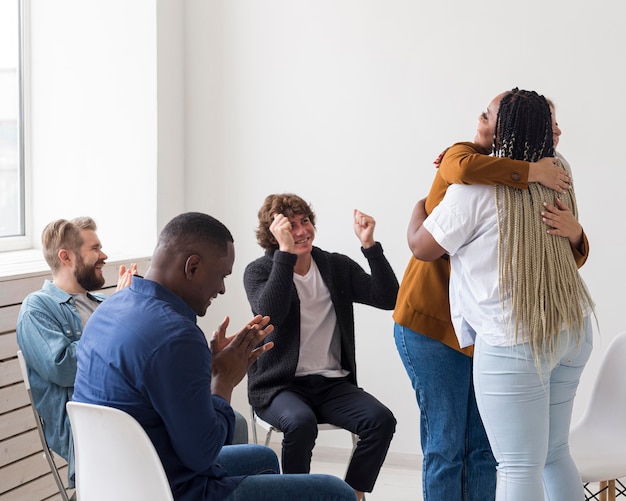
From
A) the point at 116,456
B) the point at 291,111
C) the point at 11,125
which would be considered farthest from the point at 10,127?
the point at 116,456

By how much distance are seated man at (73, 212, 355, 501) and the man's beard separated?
101cm

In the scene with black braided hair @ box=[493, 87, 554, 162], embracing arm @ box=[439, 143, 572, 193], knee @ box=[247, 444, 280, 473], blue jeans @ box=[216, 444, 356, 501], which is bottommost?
knee @ box=[247, 444, 280, 473]

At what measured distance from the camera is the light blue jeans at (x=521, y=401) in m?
2.00

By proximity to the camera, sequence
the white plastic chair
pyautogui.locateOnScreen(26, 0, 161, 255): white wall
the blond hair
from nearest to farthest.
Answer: the blond hair, the white plastic chair, pyautogui.locateOnScreen(26, 0, 161, 255): white wall

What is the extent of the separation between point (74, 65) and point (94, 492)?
2.59m

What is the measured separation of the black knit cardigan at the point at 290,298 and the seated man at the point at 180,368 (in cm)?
90

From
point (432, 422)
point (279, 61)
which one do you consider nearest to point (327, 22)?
point (279, 61)

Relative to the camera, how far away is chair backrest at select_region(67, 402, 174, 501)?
1.57m

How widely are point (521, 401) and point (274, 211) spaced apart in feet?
4.11

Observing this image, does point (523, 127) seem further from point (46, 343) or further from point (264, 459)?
point (46, 343)

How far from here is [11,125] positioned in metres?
3.88

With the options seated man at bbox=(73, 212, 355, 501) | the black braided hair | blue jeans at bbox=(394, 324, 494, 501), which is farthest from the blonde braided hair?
seated man at bbox=(73, 212, 355, 501)

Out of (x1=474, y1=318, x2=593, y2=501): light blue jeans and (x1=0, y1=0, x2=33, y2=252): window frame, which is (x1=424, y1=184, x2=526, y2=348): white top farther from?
(x1=0, y1=0, x2=33, y2=252): window frame

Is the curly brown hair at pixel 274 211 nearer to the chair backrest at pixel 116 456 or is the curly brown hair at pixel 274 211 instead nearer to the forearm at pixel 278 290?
the forearm at pixel 278 290
